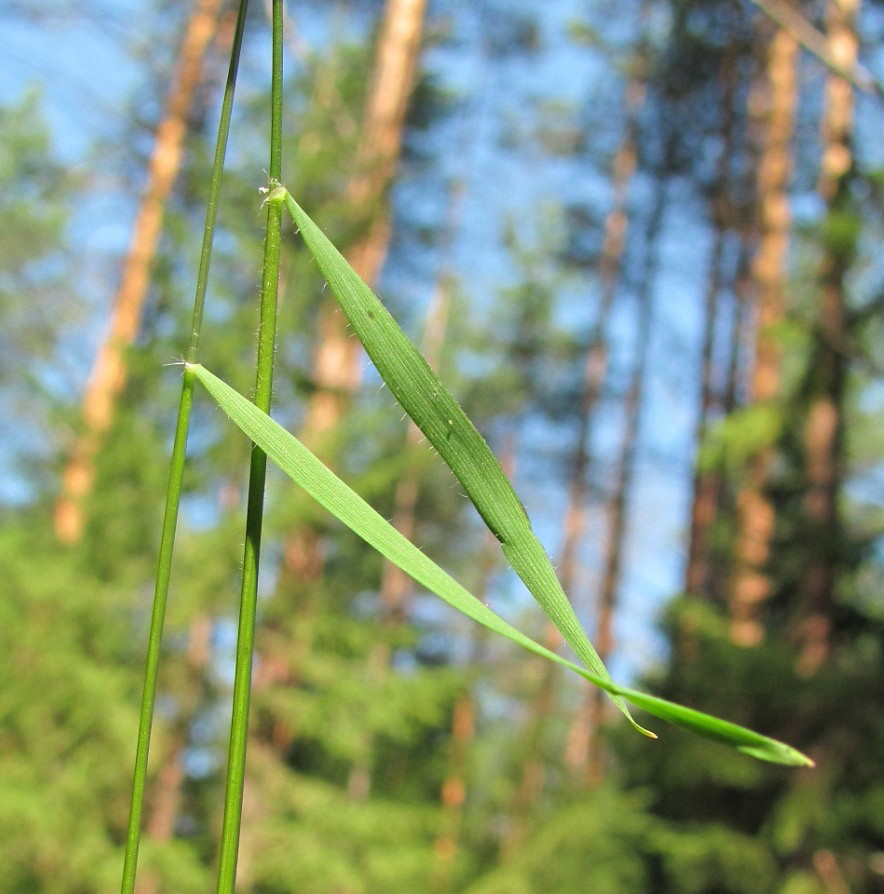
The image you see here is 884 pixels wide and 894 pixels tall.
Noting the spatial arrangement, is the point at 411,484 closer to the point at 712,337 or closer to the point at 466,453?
the point at 712,337

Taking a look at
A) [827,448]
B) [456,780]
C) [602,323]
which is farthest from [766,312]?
[456,780]

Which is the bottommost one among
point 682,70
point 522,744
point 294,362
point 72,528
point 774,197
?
point 522,744

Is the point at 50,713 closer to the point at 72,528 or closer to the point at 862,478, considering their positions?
the point at 72,528

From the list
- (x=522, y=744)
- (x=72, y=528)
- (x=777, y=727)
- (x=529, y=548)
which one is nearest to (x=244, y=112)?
(x=72, y=528)

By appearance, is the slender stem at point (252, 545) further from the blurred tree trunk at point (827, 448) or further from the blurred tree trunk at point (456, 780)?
the blurred tree trunk at point (456, 780)

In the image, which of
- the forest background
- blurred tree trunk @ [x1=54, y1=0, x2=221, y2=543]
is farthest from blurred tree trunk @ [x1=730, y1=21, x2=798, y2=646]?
blurred tree trunk @ [x1=54, y1=0, x2=221, y2=543]

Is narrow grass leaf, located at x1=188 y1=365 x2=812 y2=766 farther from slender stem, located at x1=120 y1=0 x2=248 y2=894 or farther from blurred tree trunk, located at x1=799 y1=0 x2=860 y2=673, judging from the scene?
blurred tree trunk, located at x1=799 y1=0 x2=860 y2=673
